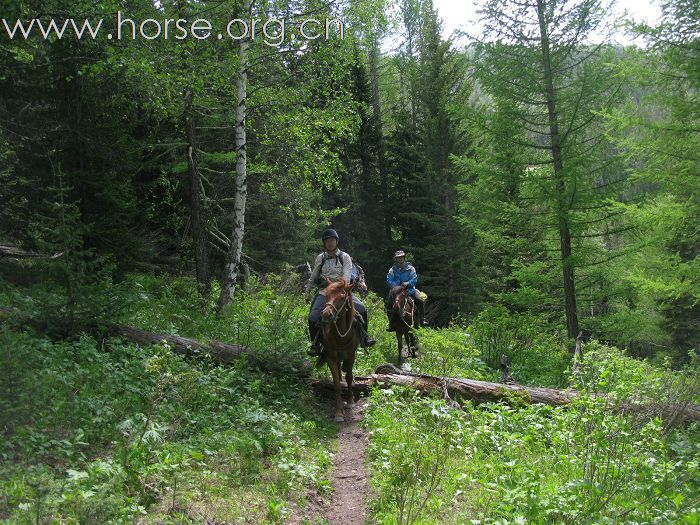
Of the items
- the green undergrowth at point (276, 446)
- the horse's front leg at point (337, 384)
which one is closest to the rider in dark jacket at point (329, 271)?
the horse's front leg at point (337, 384)

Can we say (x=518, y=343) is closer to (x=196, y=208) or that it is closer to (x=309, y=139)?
(x=309, y=139)

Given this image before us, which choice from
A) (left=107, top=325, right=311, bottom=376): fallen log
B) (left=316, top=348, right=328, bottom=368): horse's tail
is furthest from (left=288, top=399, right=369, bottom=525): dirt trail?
(left=107, top=325, right=311, bottom=376): fallen log

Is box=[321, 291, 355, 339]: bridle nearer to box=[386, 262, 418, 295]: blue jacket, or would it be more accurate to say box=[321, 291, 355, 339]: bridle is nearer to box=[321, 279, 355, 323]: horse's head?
box=[321, 279, 355, 323]: horse's head

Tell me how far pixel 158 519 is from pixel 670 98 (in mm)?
11506

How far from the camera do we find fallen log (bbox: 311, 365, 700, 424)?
846 centimetres

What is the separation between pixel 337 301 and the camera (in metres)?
8.97

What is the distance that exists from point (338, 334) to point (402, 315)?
4926 mm

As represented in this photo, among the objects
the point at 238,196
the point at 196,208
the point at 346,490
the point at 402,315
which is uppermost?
the point at 238,196

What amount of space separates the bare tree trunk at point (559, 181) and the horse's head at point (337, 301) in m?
7.99

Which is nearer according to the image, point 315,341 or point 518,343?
point 315,341

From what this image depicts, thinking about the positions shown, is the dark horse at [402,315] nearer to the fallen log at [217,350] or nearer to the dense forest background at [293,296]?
the dense forest background at [293,296]

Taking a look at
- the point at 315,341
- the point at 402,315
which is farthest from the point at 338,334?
the point at 402,315

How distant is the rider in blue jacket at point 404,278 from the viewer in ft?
47.3

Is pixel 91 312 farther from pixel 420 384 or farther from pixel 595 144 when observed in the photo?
pixel 595 144
